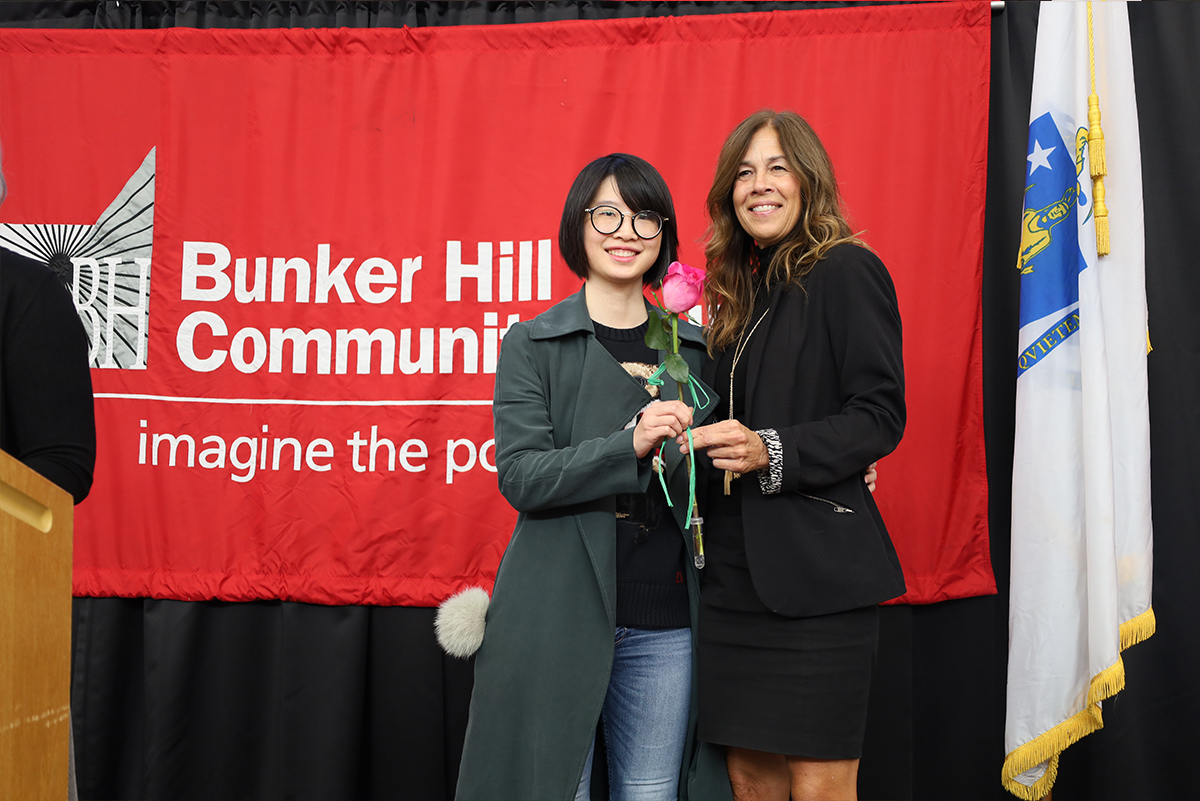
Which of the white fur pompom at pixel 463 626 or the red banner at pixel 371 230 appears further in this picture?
the red banner at pixel 371 230

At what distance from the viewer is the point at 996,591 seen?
8.40 ft

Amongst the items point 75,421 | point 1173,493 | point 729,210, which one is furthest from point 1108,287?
point 75,421

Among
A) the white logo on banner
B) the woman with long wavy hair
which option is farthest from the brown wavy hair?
the white logo on banner

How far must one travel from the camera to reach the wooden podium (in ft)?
3.27

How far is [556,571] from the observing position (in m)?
1.46

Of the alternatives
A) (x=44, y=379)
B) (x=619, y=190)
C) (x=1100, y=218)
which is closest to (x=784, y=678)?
(x=619, y=190)

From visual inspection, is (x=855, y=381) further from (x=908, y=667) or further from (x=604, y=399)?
(x=908, y=667)

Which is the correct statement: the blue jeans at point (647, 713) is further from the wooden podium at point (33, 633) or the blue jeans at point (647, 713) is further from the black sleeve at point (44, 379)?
the black sleeve at point (44, 379)

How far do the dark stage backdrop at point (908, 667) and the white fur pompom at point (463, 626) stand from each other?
1.24 metres

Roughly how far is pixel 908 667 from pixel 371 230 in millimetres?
2203

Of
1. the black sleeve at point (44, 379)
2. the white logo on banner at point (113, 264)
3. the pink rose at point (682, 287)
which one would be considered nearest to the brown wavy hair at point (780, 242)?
the pink rose at point (682, 287)

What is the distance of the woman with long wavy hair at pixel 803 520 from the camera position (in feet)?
4.64

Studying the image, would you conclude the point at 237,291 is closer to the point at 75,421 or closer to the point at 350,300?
the point at 350,300

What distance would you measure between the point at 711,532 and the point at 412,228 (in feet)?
5.29
